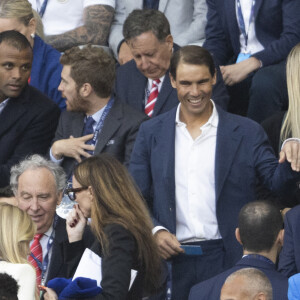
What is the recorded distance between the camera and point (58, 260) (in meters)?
6.64

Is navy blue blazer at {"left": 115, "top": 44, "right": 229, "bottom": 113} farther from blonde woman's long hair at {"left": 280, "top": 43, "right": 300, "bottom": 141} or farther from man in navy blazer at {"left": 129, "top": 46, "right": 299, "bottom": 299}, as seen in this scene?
blonde woman's long hair at {"left": 280, "top": 43, "right": 300, "bottom": 141}

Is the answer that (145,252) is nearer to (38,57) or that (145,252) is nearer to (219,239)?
(219,239)

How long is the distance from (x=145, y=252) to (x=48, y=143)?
9.20ft

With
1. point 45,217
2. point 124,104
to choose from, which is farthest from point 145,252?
point 124,104

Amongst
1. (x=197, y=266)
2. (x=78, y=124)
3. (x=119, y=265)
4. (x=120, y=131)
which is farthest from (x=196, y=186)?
(x=78, y=124)

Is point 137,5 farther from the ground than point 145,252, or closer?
farther from the ground

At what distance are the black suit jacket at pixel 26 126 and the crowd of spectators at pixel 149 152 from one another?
0.01 meters

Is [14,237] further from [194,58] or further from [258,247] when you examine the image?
[194,58]

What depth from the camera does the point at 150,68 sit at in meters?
8.27

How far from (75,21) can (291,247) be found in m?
4.26

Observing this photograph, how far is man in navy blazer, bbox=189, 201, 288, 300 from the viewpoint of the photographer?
593 cm

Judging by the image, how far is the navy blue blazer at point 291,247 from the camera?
626 cm

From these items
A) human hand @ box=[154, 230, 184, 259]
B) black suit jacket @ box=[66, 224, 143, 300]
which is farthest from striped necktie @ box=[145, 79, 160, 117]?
black suit jacket @ box=[66, 224, 143, 300]

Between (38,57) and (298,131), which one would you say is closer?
(298,131)
